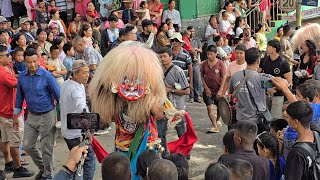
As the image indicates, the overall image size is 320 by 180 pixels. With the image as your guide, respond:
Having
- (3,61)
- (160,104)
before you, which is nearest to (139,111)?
(160,104)

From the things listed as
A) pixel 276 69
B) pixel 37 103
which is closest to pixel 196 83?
pixel 276 69

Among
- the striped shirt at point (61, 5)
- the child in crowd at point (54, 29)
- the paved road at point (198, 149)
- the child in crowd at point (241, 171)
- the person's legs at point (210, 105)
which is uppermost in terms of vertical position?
the striped shirt at point (61, 5)

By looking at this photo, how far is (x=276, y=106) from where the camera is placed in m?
7.75

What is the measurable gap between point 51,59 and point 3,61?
191cm

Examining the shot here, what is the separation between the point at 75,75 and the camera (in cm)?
654

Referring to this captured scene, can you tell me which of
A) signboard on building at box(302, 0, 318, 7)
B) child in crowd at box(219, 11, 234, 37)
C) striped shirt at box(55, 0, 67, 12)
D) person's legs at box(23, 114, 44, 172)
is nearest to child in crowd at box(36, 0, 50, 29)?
striped shirt at box(55, 0, 67, 12)

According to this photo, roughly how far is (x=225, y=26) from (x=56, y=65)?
6530 mm

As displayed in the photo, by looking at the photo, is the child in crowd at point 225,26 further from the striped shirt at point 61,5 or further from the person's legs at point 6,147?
the person's legs at point 6,147

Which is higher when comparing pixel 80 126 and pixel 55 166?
pixel 80 126

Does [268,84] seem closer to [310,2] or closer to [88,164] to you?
[88,164]

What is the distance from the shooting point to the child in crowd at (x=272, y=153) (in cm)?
513

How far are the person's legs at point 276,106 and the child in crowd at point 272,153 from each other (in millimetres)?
2585

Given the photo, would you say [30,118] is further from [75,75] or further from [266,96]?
[266,96]

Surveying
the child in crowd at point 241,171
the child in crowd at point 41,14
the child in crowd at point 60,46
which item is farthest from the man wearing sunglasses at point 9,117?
the child in crowd at point 41,14
